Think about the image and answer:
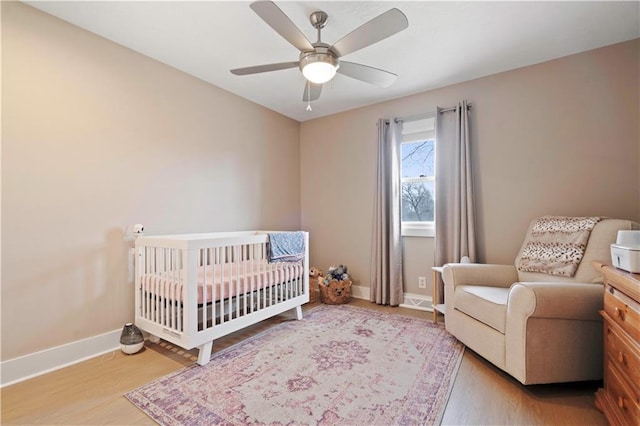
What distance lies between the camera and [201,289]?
6.79ft

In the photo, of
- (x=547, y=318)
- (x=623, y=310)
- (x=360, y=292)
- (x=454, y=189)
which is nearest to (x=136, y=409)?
(x=547, y=318)

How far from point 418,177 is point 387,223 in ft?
2.15

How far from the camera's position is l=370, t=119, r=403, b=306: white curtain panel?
336 centimetres

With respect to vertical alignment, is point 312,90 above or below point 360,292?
above

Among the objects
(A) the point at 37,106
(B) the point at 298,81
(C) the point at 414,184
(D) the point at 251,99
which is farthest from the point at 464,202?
(A) the point at 37,106

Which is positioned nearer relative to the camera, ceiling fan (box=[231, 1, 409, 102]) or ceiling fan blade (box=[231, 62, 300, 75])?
ceiling fan (box=[231, 1, 409, 102])

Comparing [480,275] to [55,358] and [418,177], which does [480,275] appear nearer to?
[418,177]

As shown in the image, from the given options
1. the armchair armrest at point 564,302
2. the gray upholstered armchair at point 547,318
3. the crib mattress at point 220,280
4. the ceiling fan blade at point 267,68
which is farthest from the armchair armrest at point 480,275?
the ceiling fan blade at point 267,68

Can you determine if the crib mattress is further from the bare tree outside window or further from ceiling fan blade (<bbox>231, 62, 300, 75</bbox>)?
the bare tree outside window

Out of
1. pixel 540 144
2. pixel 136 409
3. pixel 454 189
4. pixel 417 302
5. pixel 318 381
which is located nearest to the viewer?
pixel 136 409

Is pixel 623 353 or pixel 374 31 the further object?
pixel 374 31

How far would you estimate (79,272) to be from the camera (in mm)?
2143

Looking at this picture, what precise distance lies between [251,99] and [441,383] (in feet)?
10.8

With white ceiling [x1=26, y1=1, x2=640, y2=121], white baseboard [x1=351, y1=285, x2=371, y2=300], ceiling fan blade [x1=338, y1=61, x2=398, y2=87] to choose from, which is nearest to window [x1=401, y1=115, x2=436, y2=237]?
white ceiling [x1=26, y1=1, x2=640, y2=121]
